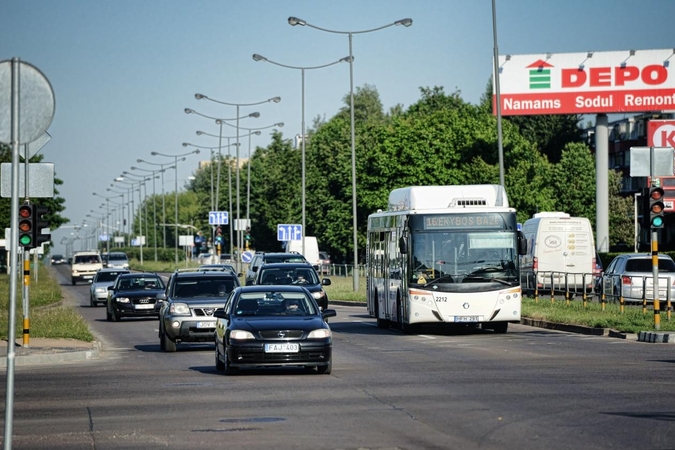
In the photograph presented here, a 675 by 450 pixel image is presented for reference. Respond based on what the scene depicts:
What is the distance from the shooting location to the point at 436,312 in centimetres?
2989

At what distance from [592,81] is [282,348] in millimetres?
44752

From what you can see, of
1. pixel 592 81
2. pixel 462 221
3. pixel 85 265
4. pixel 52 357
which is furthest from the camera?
pixel 85 265

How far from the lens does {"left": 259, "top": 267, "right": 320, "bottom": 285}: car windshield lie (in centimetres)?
3633

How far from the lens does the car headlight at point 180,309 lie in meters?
26.1

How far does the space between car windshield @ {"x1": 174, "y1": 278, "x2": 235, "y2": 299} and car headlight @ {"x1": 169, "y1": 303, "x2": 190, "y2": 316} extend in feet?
1.94

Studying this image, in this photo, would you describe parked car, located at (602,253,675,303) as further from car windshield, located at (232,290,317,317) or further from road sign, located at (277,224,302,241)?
road sign, located at (277,224,302,241)

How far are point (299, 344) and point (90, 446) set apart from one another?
301 inches

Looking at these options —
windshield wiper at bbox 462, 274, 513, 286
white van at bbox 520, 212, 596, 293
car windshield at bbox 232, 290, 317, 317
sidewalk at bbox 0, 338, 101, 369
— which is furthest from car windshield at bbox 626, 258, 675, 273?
car windshield at bbox 232, 290, 317, 317

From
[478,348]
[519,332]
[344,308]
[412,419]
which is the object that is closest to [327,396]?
[412,419]

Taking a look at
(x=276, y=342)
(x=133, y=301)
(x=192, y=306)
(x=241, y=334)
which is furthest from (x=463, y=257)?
(x=133, y=301)

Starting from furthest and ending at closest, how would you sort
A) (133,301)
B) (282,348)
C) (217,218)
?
(217,218), (133,301), (282,348)

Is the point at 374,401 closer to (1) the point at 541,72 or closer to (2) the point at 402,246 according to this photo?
(2) the point at 402,246

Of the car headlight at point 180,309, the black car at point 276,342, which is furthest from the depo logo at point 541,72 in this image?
the black car at point 276,342

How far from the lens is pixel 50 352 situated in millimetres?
24469
